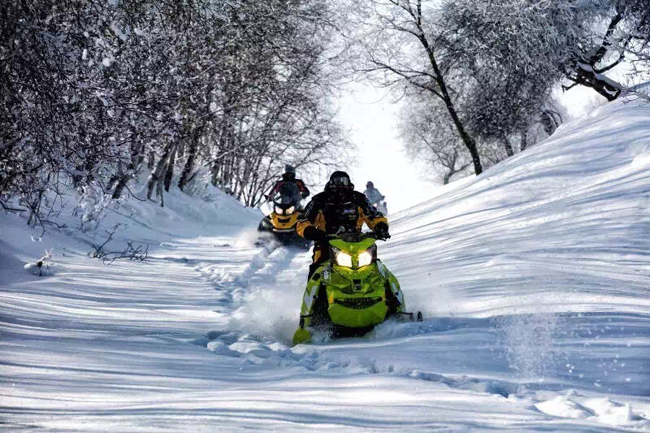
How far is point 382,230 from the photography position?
702 centimetres

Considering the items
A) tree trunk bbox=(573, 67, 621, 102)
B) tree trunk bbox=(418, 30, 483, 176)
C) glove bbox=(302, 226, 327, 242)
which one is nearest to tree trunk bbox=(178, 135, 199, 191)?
tree trunk bbox=(418, 30, 483, 176)

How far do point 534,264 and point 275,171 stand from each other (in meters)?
31.2

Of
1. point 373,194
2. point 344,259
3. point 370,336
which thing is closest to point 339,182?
point 344,259

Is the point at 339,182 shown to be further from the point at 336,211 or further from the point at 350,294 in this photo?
the point at 350,294

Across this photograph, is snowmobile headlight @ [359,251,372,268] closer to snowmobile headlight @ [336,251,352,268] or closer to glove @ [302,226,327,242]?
snowmobile headlight @ [336,251,352,268]

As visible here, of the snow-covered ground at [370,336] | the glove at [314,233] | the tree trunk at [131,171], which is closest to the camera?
the snow-covered ground at [370,336]

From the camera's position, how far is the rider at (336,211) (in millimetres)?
7367

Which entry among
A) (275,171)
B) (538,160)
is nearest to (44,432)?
(538,160)

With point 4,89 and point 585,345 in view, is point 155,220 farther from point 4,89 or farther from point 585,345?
point 585,345

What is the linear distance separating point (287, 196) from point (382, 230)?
933 cm

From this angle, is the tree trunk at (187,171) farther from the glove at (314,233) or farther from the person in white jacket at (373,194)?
the glove at (314,233)

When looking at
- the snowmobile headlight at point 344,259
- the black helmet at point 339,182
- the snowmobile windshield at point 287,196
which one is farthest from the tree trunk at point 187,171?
the snowmobile headlight at point 344,259

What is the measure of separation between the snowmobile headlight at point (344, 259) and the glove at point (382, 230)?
21.5 inches

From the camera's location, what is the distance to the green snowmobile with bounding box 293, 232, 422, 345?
6305 mm
